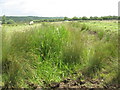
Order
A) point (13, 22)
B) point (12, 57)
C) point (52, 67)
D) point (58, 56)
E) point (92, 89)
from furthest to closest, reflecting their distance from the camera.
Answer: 1. point (13, 22)
2. point (58, 56)
3. point (52, 67)
4. point (12, 57)
5. point (92, 89)

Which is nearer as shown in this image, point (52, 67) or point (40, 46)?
point (52, 67)

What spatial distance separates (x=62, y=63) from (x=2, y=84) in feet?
4.26

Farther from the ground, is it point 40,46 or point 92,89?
point 40,46

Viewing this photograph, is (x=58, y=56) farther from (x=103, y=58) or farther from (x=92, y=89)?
(x=92, y=89)

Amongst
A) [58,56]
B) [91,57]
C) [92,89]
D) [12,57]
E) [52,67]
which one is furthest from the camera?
[58,56]

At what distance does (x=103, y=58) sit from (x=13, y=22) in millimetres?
2330

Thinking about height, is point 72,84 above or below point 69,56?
below

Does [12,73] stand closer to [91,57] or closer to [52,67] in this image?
[52,67]

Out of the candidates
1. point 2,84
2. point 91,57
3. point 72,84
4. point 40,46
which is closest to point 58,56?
point 40,46

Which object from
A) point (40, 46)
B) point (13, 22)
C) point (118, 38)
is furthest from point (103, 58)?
point (13, 22)

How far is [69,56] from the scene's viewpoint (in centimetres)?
351

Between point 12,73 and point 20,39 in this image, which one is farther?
point 20,39

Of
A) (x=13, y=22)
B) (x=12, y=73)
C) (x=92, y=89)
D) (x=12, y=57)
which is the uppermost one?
(x=13, y=22)

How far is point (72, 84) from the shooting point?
268cm
